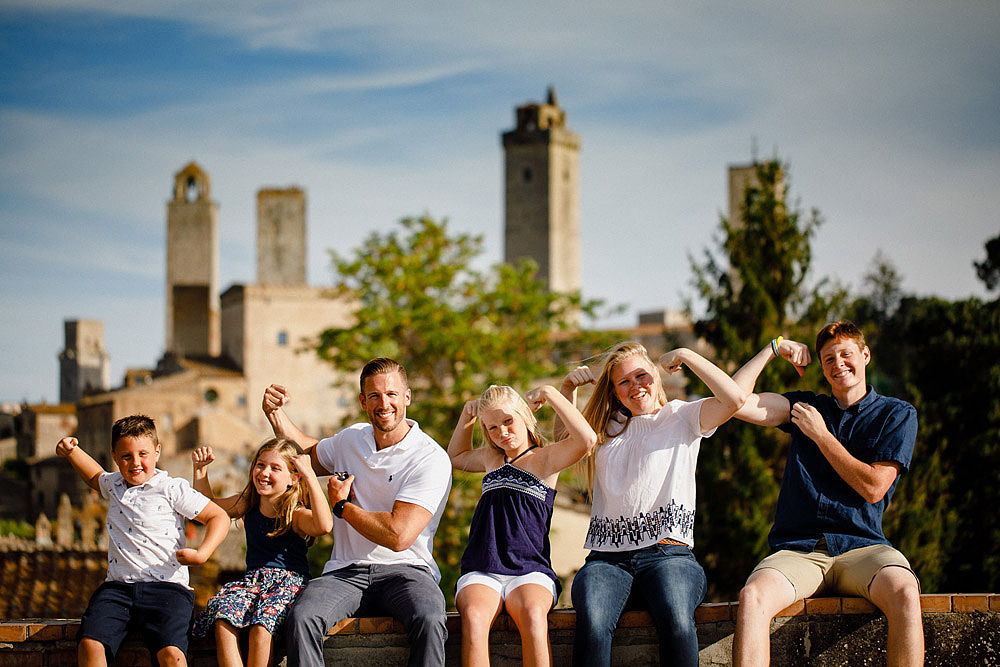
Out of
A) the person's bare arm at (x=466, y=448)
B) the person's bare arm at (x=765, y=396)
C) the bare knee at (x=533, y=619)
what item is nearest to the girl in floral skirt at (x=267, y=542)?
the person's bare arm at (x=466, y=448)

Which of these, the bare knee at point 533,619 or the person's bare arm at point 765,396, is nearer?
the bare knee at point 533,619

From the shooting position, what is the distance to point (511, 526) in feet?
16.4

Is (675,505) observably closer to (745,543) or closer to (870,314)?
(745,543)

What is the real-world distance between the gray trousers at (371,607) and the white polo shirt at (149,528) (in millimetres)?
715

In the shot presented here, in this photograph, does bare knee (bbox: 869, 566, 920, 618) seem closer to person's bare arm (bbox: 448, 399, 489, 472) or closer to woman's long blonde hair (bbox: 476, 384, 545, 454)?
woman's long blonde hair (bbox: 476, 384, 545, 454)

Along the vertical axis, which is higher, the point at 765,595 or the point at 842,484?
the point at 842,484

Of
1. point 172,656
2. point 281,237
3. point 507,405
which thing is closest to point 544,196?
point 281,237

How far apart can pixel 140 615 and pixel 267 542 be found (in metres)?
0.68

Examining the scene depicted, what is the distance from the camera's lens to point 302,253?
58344 millimetres

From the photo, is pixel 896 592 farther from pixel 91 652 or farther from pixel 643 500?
pixel 91 652

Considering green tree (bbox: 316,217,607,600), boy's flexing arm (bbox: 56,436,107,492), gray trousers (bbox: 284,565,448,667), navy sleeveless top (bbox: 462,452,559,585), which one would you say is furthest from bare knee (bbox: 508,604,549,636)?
green tree (bbox: 316,217,607,600)

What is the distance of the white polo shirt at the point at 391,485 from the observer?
5047mm

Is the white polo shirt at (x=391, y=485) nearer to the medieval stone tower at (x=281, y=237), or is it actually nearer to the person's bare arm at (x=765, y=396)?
the person's bare arm at (x=765, y=396)

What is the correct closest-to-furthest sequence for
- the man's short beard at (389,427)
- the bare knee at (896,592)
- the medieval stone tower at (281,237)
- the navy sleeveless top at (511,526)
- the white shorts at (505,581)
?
the bare knee at (896,592) < the white shorts at (505,581) < the navy sleeveless top at (511,526) < the man's short beard at (389,427) < the medieval stone tower at (281,237)
